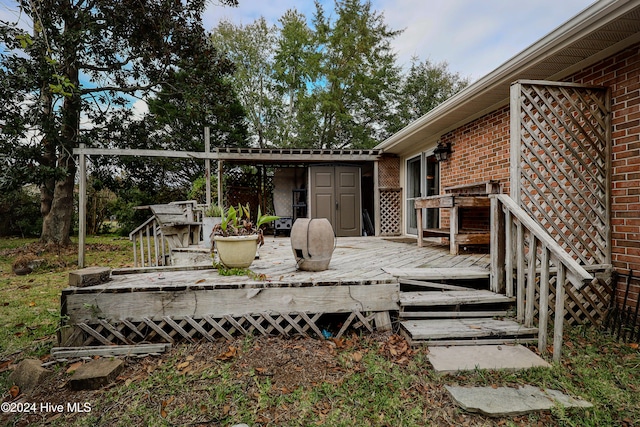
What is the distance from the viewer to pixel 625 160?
2.79 meters

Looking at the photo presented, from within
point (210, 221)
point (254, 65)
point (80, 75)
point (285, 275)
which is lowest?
point (285, 275)

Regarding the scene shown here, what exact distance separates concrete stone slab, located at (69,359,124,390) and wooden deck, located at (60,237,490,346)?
0.30 m

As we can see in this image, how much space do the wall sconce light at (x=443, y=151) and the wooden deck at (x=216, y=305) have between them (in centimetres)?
395

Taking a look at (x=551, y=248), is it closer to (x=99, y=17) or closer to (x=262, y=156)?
(x=262, y=156)

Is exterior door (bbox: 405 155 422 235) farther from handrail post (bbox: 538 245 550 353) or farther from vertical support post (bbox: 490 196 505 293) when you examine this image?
handrail post (bbox: 538 245 550 353)

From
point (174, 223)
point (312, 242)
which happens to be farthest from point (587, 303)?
point (174, 223)

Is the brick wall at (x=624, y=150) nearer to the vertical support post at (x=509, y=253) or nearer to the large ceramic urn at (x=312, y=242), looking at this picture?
the vertical support post at (x=509, y=253)

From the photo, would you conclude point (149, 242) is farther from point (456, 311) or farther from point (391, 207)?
point (391, 207)

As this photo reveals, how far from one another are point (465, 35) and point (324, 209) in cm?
993

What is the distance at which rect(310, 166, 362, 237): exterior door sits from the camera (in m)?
8.06

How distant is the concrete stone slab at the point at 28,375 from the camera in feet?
6.77

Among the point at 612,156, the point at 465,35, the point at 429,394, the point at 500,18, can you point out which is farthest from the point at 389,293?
the point at 465,35

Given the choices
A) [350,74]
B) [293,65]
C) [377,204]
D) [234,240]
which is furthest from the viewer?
[293,65]

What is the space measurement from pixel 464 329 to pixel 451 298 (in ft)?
1.07
